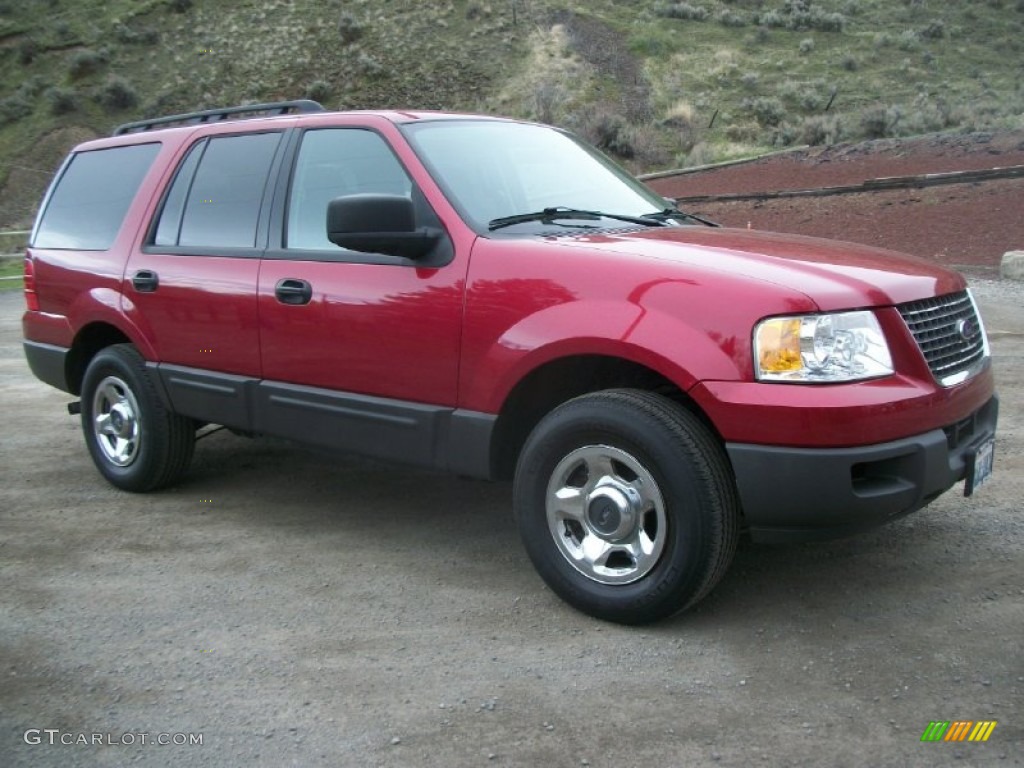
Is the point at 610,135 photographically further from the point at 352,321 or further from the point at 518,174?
the point at 352,321

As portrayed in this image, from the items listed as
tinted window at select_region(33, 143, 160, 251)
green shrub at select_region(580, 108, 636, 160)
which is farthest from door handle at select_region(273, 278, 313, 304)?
green shrub at select_region(580, 108, 636, 160)

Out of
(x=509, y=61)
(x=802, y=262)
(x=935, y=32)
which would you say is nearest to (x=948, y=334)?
(x=802, y=262)

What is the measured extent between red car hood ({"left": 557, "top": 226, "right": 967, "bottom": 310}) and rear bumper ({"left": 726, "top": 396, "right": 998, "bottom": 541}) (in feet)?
1.64

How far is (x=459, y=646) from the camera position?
145 inches

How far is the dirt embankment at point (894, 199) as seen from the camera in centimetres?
1466

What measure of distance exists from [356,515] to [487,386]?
1.57 metres

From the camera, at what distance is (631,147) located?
2783cm

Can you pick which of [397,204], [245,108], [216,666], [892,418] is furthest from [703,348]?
[245,108]

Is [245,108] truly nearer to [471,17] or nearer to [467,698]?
[467,698]

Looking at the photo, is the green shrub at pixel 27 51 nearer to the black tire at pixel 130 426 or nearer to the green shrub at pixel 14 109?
the green shrub at pixel 14 109

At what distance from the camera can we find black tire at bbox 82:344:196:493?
5.50m

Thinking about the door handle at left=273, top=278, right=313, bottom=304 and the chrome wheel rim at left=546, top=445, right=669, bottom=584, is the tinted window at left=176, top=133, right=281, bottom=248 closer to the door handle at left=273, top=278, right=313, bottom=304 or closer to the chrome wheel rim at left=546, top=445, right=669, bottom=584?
the door handle at left=273, top=278, right=313, bottom=304

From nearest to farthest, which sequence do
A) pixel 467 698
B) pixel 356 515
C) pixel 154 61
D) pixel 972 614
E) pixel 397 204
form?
pixel 467 698, pixel 972 614, pixel 397 204, pixel 356 515, pixel 154 61

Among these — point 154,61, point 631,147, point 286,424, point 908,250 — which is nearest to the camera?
point 286,424
